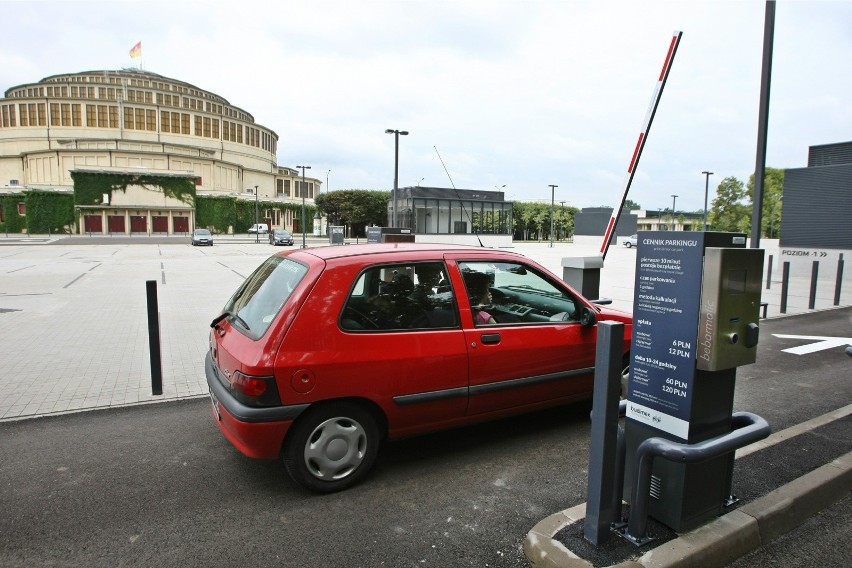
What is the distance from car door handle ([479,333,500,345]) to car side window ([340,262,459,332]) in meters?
0.24

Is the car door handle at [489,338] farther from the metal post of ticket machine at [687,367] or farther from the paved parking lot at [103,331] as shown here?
the paved parking lot at [103,331]

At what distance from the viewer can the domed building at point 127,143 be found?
72188 mm

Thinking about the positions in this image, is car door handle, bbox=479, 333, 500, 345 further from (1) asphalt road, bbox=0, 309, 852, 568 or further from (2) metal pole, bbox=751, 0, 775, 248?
(2) metal pole, bbox=751, 0, 775, 248

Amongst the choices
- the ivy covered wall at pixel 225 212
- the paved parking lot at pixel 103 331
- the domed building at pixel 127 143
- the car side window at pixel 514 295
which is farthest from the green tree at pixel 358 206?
the car side window at pixel 514 295

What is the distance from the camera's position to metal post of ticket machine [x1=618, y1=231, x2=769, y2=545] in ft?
8.57

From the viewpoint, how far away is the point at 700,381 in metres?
2.71

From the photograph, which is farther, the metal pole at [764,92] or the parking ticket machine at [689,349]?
the metal pole at [764,92]

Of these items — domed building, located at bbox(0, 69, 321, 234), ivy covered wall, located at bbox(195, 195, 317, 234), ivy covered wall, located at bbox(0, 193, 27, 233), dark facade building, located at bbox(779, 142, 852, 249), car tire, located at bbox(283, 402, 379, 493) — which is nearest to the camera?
car tire, located at bbox(283, 402, 379, 493)

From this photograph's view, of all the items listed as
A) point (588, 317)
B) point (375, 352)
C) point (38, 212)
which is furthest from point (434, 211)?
point (38, 212)

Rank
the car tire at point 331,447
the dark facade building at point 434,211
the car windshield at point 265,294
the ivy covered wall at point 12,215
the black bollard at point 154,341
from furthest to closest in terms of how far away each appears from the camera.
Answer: the ivy covered wall at point 12,215, the dark facade building at point 434,211, the black bollard at point 154,341, the car windshield at point 265,294, the car tire at point 331,447

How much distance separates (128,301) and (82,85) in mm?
92238

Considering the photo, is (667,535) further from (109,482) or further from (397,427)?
(109,482)

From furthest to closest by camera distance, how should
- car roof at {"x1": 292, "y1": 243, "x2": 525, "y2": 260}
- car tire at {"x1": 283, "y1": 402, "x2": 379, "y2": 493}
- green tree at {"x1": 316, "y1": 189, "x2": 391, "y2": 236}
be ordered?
green tree at {"x1": 316, "y1": 189, "x2": 391, "y2": 236}
car roof at {"x1": 292, "y1": 243, "x2": 525, "y2": 260}
car tire at {"x1": 283, "y1": 402, "x2": 379, "y2": 493}

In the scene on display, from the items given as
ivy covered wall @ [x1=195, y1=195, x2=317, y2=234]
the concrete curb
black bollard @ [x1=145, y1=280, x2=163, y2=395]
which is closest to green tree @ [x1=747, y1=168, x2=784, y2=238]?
the concrete curb
